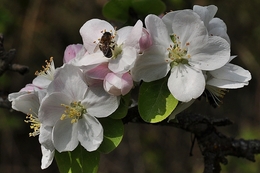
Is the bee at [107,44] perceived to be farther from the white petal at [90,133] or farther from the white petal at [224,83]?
the white petal at [224,83]

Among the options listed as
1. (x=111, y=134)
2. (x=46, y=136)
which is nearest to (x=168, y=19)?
(x=111, y=134)

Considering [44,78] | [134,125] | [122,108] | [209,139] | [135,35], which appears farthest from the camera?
[134,125]

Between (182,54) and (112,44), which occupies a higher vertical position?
(112,44)

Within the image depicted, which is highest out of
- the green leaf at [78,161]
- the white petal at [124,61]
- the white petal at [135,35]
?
the white petal at [135,35]

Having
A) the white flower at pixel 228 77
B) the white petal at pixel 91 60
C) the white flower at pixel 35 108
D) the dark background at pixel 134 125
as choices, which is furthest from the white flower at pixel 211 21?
the dark background at pixel 134 125

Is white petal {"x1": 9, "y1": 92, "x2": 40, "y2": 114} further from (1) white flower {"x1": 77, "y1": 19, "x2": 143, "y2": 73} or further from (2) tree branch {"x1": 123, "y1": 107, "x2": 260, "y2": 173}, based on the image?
(2) tree branch {"x1": 123, "y1": 107, "x2": 260, "y2": 173}

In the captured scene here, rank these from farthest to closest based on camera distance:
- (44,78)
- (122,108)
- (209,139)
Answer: (209,139) → (44,78) → (122,108)

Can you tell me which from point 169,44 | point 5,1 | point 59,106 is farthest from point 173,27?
point 5,1

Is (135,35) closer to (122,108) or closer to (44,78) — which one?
(122,108)
